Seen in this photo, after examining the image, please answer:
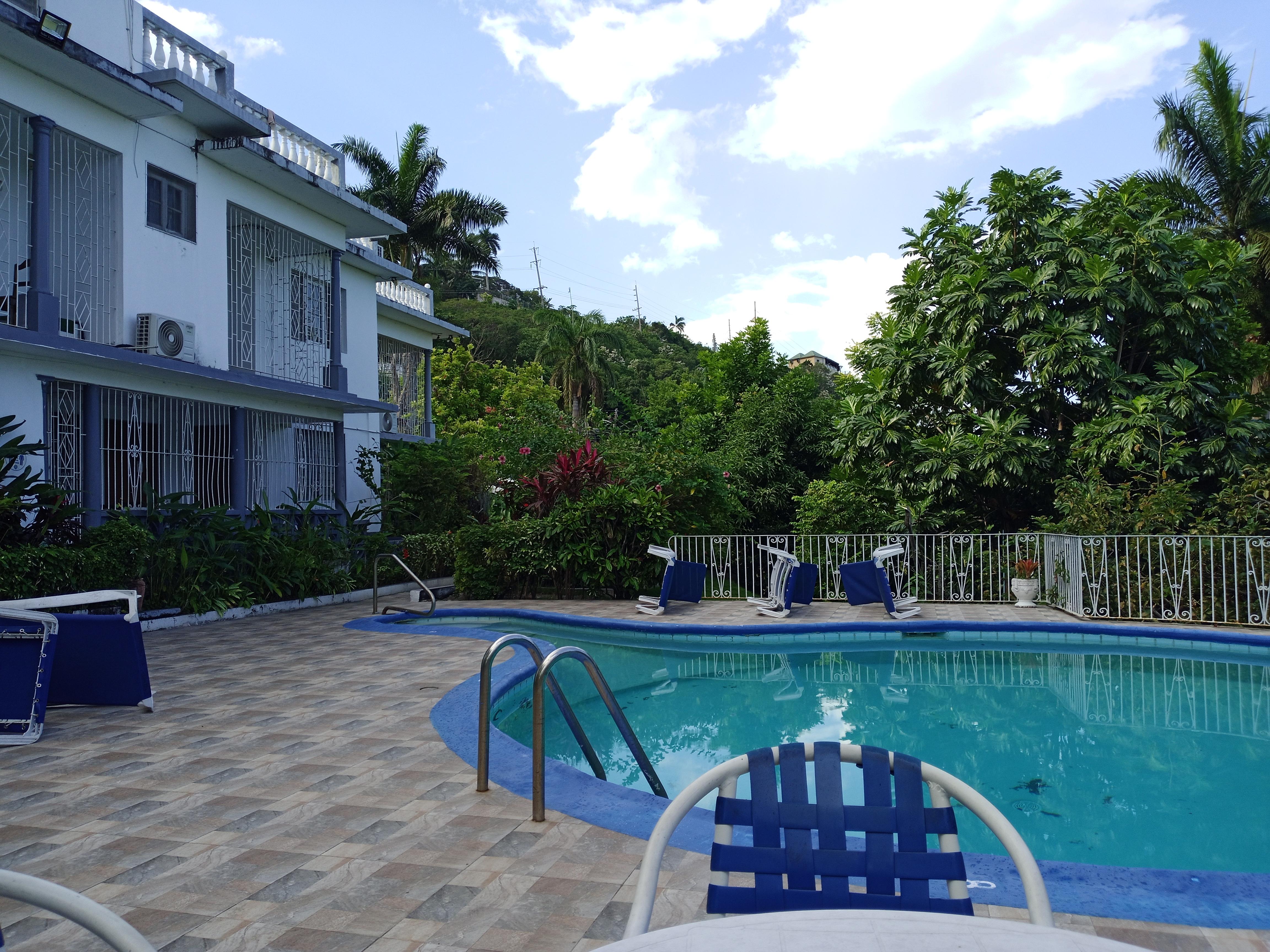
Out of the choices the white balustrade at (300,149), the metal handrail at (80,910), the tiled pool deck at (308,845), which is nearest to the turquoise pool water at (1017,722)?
the tiled pool deck at (308,845)

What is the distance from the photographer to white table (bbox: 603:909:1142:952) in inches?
54.1

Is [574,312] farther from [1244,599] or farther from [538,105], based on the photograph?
[1244,599]

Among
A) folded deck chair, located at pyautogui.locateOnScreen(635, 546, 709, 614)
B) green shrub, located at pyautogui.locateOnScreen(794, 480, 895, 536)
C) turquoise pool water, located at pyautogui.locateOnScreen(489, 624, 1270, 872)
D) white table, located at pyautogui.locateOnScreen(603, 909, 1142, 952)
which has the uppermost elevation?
green shrub, located at pyautogui.locateOnScreen(794, 480, 895, 536)

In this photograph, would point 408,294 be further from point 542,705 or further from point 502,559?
point 542,705

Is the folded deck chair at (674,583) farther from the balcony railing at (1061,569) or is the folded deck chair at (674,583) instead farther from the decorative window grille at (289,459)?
the decorative window grille at (289,459)

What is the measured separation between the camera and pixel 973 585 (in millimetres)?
12016

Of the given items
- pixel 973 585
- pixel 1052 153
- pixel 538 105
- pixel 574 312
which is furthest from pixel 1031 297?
pixel 574 312

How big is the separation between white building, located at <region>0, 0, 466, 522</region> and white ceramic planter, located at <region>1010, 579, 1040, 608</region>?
34.7 ft

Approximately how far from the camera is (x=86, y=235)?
34.9 feet

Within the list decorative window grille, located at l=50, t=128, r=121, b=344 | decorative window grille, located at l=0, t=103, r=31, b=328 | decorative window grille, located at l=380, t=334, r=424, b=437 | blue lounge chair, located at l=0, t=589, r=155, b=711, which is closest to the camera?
blue lounge chair, located at l=0, t=589, r=155, b=711

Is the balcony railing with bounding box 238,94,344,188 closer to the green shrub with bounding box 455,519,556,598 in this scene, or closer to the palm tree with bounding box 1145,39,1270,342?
the green shrub with bounding box 455,519,556,598

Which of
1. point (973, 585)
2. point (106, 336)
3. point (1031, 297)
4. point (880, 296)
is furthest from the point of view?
point (880, 296)

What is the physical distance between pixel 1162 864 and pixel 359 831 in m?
3.75


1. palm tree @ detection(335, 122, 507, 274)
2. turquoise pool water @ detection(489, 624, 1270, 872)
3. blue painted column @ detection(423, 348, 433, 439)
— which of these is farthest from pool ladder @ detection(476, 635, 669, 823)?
palm tree @ detection(335, 122, 507, 274)
